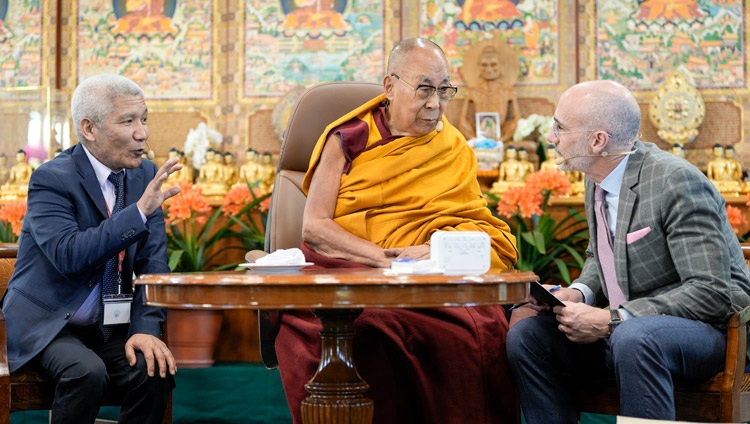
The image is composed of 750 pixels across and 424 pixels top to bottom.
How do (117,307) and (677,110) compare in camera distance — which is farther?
(677,110)

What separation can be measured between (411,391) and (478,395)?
0.56ft

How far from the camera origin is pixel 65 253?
2311 mm

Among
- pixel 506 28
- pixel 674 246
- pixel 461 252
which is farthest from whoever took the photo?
pixel 506 28

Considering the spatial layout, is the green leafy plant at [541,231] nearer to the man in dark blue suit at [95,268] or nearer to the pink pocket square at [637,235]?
the pink pocket square at [637,235]

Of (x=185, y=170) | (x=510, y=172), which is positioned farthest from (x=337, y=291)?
(x=185, y=170)

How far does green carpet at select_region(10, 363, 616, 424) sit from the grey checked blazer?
1.80 m

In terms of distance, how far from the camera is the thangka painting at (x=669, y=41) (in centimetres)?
586

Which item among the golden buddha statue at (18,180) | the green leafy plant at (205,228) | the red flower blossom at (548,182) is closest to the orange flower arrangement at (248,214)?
the green leafy plant at (205,228)

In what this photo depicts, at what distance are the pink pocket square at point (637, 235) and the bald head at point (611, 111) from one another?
238 mm

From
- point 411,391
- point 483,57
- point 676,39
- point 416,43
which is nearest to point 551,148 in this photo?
point 483,57

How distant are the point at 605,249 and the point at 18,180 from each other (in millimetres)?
4589

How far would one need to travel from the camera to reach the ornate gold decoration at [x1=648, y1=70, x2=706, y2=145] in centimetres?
571

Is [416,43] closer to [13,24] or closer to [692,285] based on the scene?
[692,285]

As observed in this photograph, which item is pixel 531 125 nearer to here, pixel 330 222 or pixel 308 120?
pixel 308 120
